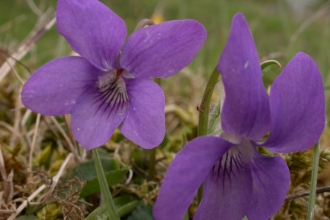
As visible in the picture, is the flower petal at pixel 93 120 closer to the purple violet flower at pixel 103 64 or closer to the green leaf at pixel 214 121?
the purple violet flower at pixel 103 64

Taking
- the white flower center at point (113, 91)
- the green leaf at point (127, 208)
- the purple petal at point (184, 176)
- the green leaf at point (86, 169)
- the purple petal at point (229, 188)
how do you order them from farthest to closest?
the green leaf at point (86, 169) < the green leaf at point (127, 208) < the white flower center at point (113, 91) < the purple petal at point (229, 188) < the purple petal at point (184, 176)

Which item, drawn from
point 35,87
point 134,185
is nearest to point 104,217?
point 134,185

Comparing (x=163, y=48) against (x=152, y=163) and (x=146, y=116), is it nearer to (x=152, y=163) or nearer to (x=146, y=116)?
(x=146, y=116)

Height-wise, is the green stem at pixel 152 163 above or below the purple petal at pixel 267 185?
below

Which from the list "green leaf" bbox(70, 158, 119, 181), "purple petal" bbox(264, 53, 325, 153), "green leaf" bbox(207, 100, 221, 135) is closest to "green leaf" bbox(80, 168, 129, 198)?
"green leaf" bbox(70, 158, 119, 181)

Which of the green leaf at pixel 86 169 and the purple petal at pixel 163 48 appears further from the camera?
the green leaf at pixel 86 169

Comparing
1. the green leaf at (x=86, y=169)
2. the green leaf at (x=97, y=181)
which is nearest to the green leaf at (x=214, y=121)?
the green leaf at (x=97, y=181)

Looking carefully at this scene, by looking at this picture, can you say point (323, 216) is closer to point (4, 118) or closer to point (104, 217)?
point (104, 217)
